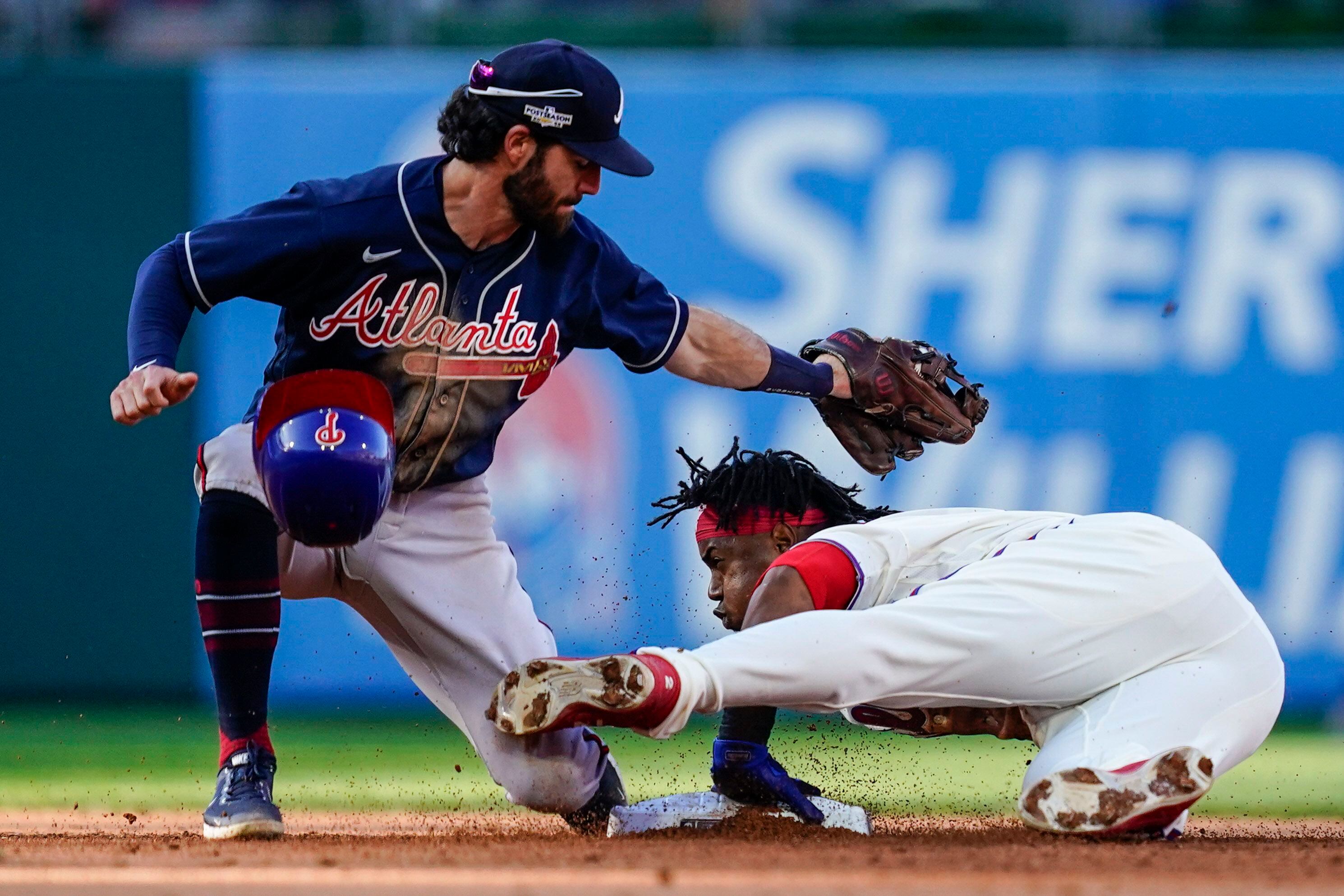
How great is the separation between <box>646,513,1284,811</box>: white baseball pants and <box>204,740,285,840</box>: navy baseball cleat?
0.94 meters

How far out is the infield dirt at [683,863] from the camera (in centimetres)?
256

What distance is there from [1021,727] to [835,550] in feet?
1.91

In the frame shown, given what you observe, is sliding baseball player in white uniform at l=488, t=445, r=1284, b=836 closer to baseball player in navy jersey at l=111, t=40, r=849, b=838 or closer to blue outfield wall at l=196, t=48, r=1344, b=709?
baseball player in navy jersey at l=111, t=40, r=849, b=838

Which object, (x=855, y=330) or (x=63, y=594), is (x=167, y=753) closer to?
(x=63, y=594)

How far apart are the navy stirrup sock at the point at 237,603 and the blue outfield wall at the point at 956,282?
342 centimetres

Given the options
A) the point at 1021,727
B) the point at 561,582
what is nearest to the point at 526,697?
the point at 1021,727

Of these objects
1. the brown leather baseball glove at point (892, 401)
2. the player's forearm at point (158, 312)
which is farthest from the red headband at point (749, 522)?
the player's forearm at point (158, 312)

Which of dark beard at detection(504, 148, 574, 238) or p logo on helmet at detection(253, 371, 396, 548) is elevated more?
dark beard at detection(504, 148, 574, 238)

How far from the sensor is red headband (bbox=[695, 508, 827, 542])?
3928mm

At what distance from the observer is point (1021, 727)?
3.55m

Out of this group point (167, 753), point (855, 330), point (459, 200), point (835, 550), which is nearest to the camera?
point (835, 550)

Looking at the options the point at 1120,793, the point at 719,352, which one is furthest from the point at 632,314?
the point at 1120,793

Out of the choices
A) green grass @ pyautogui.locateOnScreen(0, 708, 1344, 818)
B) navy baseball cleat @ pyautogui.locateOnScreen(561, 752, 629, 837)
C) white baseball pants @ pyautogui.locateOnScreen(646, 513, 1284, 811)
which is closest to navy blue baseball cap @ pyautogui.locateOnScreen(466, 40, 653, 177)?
white baseball pants @ pyautogui.locateOnScreen(646, 513, 1284, 811)

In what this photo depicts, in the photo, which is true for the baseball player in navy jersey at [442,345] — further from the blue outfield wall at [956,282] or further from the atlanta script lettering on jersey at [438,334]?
the blue outfield wall at [956,282]
